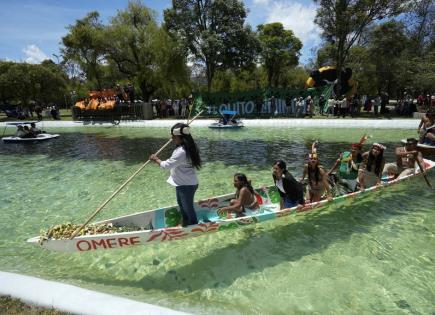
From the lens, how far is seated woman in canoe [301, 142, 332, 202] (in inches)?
338

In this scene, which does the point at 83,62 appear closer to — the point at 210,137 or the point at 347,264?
the point at 210,137

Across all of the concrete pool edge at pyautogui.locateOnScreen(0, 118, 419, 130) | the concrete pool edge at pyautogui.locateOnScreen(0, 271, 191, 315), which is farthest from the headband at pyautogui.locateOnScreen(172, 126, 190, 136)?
the concrete pool edge at pyautogui.locateOnScreen(0, 118, 419, 130)

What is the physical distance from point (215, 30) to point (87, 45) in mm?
14508

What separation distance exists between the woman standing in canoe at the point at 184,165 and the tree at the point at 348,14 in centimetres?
2969

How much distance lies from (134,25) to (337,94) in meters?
23.6

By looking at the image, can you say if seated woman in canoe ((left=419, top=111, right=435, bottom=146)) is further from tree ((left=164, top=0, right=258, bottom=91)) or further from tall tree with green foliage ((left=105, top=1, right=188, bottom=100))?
tall tree with green foliage ((left=105, top=1, right=188, bottom=100))

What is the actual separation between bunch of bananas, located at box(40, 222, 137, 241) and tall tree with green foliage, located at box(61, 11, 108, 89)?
35250mm

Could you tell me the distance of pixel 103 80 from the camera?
44.5 metres

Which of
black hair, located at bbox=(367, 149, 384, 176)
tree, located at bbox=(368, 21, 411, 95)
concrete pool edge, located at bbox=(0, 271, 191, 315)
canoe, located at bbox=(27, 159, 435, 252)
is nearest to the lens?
concrete pool edge, located at bbox=(0, 271, 191, 315)

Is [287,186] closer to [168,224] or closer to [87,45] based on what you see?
[168,224]

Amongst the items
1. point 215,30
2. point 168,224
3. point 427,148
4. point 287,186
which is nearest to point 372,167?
point 287,186

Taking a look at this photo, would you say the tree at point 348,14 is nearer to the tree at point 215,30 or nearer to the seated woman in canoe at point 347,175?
the tree at point 215,30

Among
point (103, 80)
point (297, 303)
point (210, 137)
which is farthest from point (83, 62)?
point (297, 303)

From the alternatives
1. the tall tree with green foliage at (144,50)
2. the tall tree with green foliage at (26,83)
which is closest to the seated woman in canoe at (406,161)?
the tall tree with green foliage at (144,50)
